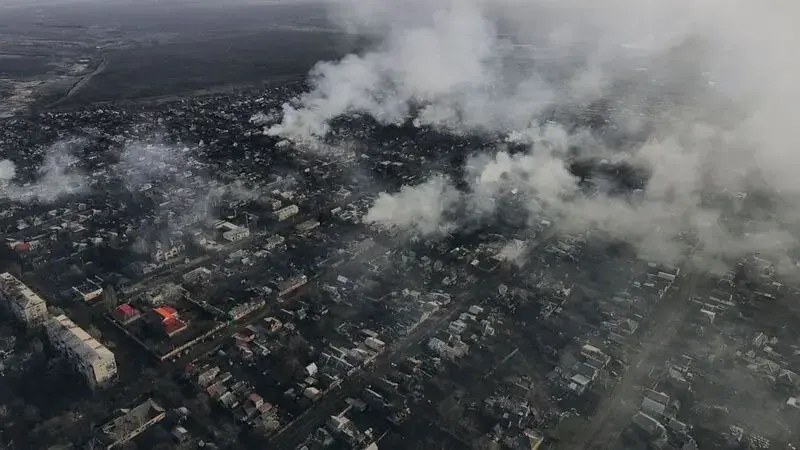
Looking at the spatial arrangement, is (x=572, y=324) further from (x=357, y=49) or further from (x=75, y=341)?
(x=357, y=49)

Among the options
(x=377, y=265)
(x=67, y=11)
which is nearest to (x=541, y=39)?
(x=377, y=265)

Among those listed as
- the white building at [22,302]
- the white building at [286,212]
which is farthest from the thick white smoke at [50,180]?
the white building at [286,212]

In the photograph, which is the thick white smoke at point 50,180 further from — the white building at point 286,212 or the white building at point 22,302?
the white building at point 286,212

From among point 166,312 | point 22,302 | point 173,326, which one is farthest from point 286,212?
point 22,302

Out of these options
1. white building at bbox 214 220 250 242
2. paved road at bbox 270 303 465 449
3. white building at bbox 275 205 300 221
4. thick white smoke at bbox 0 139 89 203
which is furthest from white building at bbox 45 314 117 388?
thick white smoke at bbox 0 139 89 203

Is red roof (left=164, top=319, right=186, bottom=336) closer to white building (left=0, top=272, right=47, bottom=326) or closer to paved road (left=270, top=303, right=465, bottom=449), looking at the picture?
white building (left=0, top=272, right=47, bottom=326)
